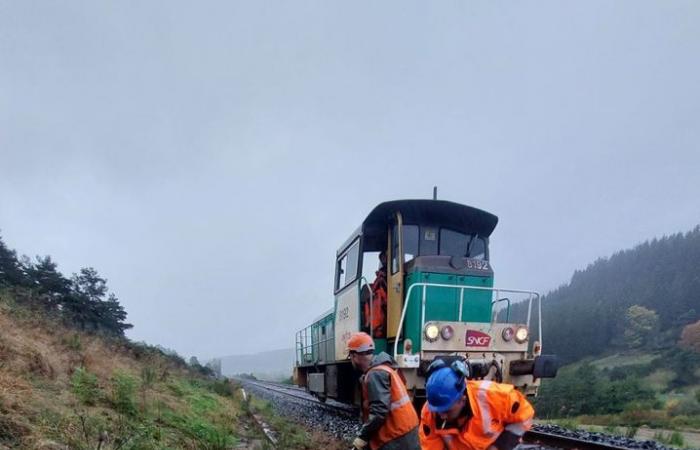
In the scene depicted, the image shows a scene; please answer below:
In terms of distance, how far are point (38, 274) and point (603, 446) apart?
64.5 feet

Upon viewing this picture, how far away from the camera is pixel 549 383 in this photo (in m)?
20.0

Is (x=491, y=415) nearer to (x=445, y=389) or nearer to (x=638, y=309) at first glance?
(x=445, y=389)

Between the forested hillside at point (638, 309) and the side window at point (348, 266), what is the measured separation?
45034mm

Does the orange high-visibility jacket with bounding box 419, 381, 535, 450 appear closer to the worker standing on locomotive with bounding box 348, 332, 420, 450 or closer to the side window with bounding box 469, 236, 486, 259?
the worker standing on locomotive with bounding box 348, 332, 420, 450

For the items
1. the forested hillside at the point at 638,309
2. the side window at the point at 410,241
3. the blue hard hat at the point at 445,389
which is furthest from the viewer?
the forested hillside at the point at 638,309

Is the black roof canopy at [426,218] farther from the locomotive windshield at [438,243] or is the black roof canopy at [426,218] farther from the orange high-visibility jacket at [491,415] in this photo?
the orange high-visibility jacket at [491,415]

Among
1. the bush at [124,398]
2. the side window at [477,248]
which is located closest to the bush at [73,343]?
the bush at [124,398]

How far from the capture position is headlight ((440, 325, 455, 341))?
21.7ft

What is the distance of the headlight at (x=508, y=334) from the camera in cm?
703

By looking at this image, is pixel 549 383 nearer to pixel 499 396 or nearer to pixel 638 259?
pixel 499 396

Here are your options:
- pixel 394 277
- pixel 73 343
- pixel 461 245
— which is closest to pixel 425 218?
pixel 461 245

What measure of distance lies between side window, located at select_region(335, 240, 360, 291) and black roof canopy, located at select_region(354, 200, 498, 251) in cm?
31

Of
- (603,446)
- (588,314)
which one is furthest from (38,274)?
(588,314)

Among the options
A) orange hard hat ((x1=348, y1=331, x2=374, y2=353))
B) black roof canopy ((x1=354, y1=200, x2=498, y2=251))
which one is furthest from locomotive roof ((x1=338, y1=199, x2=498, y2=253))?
orange hard hat ((x1=348, y1=331, x2=374, y2=353))
